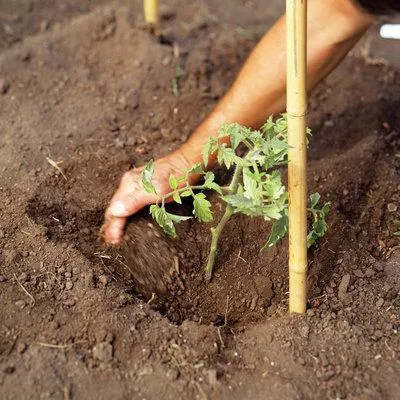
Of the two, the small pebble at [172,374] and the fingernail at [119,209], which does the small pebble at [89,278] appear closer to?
the fingernail at [119,209]

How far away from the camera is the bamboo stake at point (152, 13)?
3336mm

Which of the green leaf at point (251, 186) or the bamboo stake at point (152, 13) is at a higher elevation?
the green leaf at point (251, 186)

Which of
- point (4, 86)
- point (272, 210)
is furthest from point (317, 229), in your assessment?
point (4, 86)

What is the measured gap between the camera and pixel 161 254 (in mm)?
2377

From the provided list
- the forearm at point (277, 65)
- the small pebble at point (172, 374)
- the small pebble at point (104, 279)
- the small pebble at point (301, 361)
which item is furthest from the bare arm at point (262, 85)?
the small pebble at point (301, 361)

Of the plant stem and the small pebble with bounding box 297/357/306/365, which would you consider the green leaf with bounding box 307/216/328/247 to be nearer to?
the plant stem

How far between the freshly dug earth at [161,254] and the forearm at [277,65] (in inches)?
11.8

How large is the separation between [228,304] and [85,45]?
1567mm

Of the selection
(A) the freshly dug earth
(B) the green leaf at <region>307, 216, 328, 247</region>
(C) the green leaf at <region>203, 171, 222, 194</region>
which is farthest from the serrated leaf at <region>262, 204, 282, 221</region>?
(A) the freshly dug earth

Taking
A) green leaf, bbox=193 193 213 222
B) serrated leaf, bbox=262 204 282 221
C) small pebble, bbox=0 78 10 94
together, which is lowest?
small pebble, bbox=0 78 10 94

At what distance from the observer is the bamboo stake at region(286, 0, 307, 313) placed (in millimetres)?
1729

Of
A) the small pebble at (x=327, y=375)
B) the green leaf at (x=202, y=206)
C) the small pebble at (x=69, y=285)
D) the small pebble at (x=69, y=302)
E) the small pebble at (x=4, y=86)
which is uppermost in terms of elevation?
the green leaf at (x=202, y=206)

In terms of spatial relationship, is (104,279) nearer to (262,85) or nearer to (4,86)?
(262,85)

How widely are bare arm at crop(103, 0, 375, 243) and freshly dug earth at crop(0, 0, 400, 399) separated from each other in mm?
95
